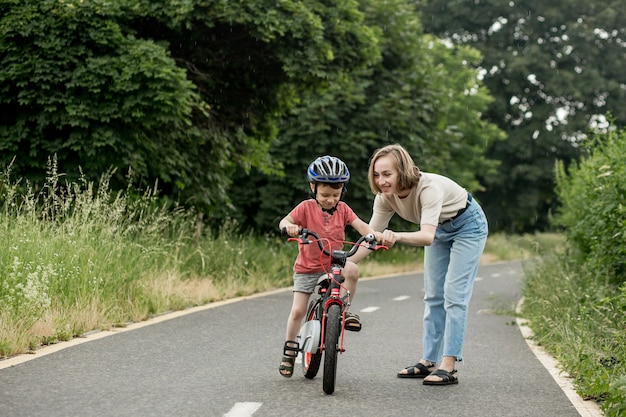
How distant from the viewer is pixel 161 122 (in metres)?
14.8

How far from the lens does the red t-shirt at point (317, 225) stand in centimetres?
685

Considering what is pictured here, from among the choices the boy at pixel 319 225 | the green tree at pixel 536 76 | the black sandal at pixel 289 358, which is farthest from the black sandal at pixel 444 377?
the green tree at pixel 536 76

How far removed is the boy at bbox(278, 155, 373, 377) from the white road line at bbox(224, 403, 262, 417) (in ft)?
3.24

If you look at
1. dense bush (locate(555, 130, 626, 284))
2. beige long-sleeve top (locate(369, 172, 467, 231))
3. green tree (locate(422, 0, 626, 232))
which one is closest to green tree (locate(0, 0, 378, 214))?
dense bush (locate(555, 130, 626, 284))

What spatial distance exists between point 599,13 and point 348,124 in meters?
29.7

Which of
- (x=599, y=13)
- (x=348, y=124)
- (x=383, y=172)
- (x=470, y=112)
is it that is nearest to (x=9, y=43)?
(x=383, y=172)

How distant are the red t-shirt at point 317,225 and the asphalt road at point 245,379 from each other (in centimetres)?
87

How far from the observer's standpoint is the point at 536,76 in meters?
50.5

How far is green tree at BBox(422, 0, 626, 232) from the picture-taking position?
49750 millimetres

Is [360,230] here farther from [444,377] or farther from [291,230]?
[444,377]

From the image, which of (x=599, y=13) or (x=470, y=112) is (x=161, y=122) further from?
(x=599, y=13)

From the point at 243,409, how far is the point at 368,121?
19936 millimetres

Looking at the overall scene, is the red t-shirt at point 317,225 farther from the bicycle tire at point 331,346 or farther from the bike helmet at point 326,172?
the bicycle tire at point 331,346

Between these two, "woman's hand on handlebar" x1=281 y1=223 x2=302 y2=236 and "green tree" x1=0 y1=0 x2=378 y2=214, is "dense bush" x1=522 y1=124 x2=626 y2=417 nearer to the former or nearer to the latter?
"woman's hand on handlebar" x1=281 y1=223 x2=302 y2=236
